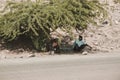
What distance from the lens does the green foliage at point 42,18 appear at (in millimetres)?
13242

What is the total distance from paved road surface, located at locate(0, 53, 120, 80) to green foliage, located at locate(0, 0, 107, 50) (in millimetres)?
1028

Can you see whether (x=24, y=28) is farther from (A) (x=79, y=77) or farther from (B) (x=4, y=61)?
(A) (x=79, y=77)

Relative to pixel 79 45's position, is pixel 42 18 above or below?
above

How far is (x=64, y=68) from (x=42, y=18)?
2391mm

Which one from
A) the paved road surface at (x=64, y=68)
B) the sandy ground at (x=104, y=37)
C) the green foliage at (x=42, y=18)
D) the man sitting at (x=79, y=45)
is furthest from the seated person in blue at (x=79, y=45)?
the sandy ground at (x=104, y=37)

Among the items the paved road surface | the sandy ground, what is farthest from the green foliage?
the paved road surface

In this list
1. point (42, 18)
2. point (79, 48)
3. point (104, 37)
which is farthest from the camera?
point (104, 37)

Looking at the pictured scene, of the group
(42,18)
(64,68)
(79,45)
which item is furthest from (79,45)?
Answer: (64,68)

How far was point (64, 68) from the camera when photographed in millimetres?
11297

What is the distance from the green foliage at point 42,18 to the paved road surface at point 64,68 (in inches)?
40.5

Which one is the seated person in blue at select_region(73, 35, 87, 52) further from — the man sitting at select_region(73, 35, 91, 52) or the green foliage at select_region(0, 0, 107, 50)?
the green foliage at select_region(0, 0, 107, 50)

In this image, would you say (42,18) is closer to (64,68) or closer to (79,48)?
(79,48)

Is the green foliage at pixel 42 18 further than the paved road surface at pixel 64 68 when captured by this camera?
Yes

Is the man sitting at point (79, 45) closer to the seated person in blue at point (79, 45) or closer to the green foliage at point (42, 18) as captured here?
the seated person in blue at point (79, 45)
